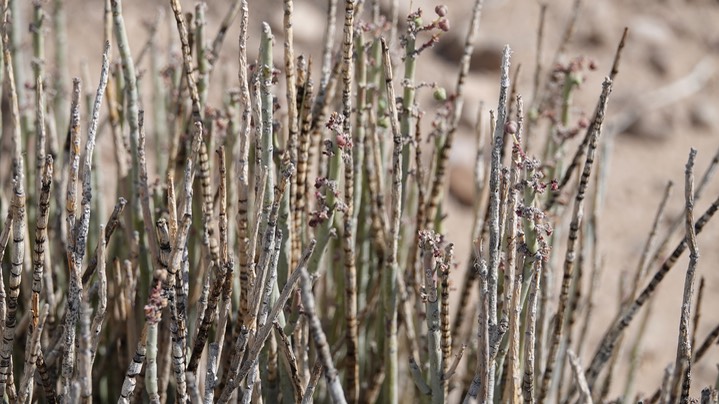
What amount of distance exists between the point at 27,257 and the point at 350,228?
1.20 ft

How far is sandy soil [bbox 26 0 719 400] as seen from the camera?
2.32 m

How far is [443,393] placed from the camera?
79 centimetres

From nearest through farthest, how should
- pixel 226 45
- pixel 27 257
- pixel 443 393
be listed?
pixel 443 393 → pixel 27 257 → pixel 226 45

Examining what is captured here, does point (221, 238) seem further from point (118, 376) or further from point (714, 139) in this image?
point (714, 139)

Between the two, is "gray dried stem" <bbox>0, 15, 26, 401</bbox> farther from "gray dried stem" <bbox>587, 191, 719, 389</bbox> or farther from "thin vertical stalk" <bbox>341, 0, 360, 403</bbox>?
"gray dried stem" <bbox>587, 191, 719, 389</bbox>

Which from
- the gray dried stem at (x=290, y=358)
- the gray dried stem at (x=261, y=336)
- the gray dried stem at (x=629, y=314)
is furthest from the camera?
the gray dried stem at (x=629, y=314)

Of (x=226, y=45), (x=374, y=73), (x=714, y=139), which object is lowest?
(x=374, y=73)

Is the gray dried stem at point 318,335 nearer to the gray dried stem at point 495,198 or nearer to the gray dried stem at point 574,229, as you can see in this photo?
the gray dried stem at point 495,198

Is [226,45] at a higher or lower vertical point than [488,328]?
higher

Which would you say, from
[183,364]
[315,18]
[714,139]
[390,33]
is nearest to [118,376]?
[183,364]

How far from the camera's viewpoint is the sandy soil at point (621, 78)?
232 centimetres

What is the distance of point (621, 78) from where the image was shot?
296cm

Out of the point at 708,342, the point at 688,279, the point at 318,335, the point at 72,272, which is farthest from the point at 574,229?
the point at 72,272

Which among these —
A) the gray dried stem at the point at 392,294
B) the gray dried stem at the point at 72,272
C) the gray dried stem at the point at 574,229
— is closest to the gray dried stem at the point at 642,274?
the gray dried stem at the point at 574,229
